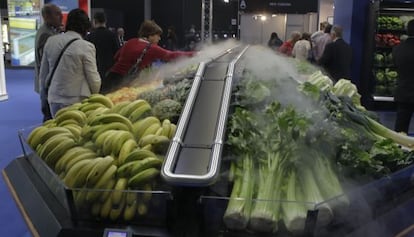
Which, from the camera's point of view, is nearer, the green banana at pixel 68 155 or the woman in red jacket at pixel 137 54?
the green banana at pixel 68 155

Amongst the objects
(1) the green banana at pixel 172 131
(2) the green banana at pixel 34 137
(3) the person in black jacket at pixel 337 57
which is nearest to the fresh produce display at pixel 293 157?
(1) the green banana at pixel 172 131

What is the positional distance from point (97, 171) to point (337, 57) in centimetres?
627

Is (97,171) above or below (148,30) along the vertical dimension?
below

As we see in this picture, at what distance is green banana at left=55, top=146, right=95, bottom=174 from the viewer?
1.71m

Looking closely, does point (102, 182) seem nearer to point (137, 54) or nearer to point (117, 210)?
point (117, 210)

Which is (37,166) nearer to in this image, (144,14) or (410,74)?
(410,74)

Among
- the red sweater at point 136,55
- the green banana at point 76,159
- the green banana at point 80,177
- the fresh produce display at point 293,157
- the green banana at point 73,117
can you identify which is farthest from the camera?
the red sweater at point 136,55

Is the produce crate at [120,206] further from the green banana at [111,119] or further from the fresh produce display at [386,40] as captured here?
the fresh produce display at [386,40]

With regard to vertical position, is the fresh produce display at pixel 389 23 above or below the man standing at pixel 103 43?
above

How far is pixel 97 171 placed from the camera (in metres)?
1.54

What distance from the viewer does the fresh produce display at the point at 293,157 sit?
4.74 ft

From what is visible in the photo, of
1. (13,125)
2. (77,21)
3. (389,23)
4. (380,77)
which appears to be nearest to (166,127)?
(77,21)

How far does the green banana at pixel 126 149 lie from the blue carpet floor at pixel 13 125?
89 centimetres

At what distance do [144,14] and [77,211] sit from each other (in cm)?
2055
